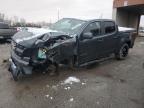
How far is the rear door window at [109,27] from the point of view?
25.0 feet

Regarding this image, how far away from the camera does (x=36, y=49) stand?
5246 mm

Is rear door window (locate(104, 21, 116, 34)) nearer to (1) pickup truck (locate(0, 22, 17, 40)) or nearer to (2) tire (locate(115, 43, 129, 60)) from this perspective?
(2) tire (locate(115, 43, 129, 60))

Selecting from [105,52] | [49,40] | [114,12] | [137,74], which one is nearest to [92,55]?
[105,52]

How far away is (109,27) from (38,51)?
139 inches

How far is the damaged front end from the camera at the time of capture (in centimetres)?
523

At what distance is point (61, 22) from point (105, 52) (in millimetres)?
1959

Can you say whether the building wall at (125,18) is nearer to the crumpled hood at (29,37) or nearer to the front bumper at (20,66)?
the crumpled hood at (29,37)

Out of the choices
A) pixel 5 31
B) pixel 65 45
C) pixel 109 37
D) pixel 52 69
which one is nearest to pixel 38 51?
pixel 65 45

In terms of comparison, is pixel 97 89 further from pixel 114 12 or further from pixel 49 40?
pixel 114 12

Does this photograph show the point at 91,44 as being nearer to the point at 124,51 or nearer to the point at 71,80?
the point at 71,80

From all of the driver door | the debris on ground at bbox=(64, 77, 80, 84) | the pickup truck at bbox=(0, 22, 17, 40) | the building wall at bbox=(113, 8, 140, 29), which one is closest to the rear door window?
the driver door

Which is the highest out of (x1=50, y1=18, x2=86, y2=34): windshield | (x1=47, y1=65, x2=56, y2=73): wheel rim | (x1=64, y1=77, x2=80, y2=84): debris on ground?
(x1=50, y1=18, x2=86, y2=34): windshield

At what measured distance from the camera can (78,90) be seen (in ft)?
17.2

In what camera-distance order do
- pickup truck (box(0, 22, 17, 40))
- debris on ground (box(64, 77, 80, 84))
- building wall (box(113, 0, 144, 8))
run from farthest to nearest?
building wall (box(113, 0, 144, 8)), pickup truck (box(0, 22, 17, 40)), debris on ground (box(64, 77, 80, 84))
